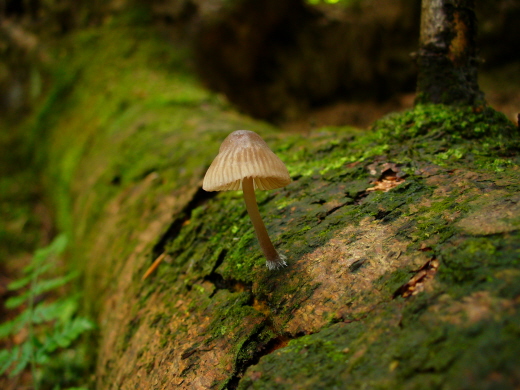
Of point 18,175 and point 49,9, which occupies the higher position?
point 49,9

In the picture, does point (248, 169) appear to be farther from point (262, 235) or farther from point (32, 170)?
point (32, 170)

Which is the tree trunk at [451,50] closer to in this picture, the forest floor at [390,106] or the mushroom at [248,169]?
the mushroom at [248,169]

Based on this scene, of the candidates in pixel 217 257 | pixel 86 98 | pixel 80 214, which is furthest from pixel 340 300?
pixel 86 98

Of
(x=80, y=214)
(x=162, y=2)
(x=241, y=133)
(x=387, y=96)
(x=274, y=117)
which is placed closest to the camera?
(x=241, y=133)

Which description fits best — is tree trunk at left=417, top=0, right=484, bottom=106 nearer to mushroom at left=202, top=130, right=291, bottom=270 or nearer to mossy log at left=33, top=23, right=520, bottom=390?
mossy log at left=33, top=23, right=520, bottom=390

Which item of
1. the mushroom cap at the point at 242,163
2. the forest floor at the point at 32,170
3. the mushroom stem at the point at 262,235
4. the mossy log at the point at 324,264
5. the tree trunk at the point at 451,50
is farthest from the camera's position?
the forest floor at the point at 32,170

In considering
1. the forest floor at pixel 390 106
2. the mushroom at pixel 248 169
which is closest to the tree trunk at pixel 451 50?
the mushroom at pixel 248 169

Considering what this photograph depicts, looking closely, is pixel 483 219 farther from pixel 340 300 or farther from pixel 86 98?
pixel 86 98
